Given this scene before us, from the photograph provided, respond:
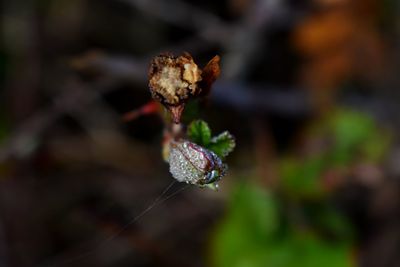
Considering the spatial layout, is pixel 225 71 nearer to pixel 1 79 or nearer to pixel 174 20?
pixel 174 20

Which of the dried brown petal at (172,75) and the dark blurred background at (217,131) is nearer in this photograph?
the dried brown petal at (172,75)

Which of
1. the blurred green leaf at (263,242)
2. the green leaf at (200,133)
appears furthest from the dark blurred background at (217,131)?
the green leaf at (200,133)

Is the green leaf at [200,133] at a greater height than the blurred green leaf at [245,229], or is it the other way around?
the blurred green leaf at [245,229]

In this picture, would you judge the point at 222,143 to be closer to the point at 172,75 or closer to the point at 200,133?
the point at 200,133

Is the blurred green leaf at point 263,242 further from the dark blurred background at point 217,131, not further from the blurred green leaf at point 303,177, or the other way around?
the blurred green leaf at point 303,177

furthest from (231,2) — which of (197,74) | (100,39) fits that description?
(197,74)
